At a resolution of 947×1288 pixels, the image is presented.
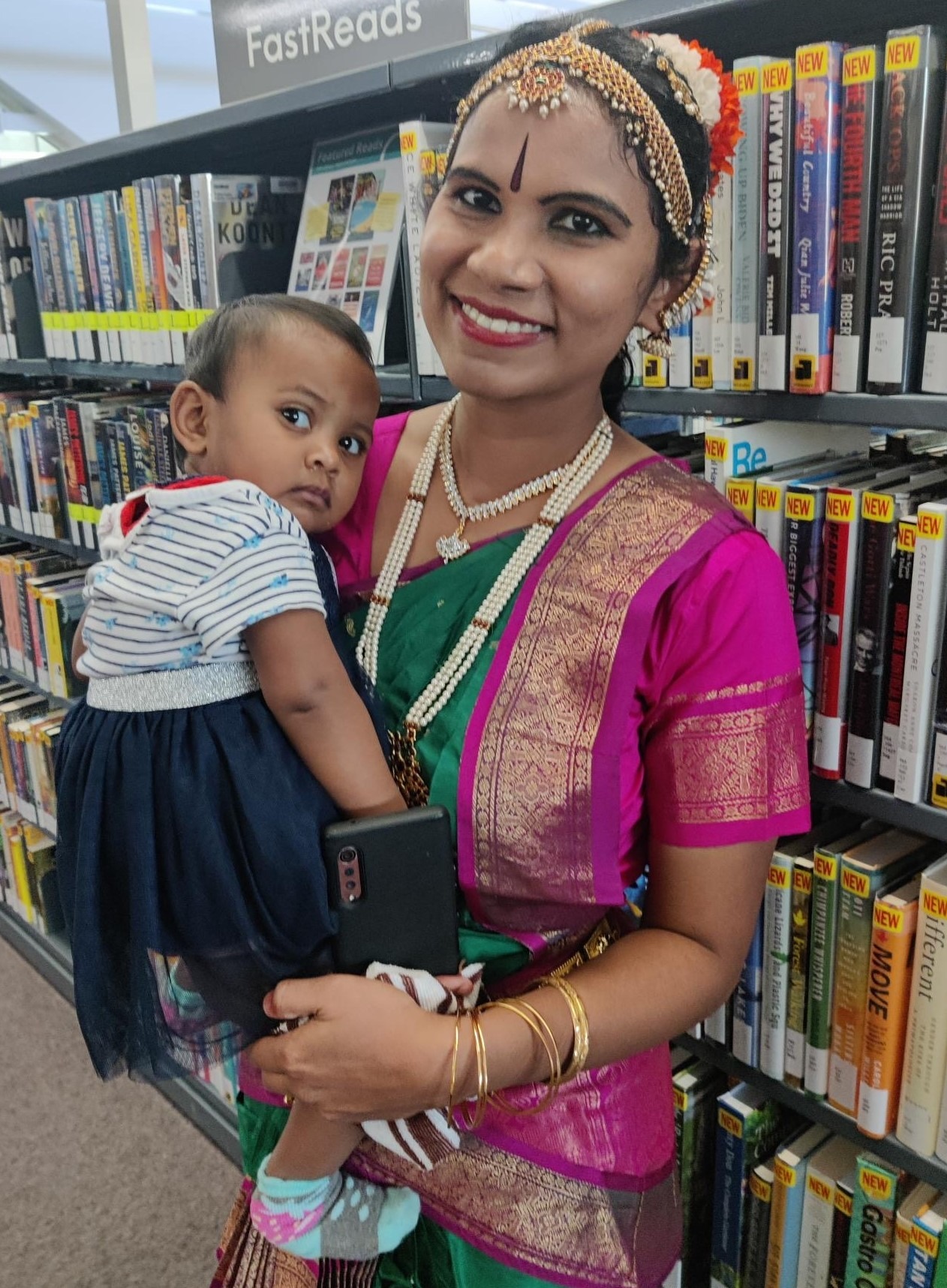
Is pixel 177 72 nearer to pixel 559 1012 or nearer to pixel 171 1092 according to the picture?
pixel 171 1092

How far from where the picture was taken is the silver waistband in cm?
89

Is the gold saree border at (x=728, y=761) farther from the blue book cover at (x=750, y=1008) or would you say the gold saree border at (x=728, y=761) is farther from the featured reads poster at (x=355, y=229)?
the featured reads poster at (x=355, y=229)

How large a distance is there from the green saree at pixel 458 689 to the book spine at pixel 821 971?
44cm

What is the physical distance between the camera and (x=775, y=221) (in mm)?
1053

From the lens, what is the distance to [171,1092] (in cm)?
220

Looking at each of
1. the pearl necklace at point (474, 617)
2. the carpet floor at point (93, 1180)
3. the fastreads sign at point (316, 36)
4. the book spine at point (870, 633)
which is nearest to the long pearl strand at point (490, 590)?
the pearl necklace at point (474, 617)

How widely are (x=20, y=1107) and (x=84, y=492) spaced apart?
1304 millimetres

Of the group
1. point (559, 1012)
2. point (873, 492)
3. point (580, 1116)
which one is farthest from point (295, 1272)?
point (873, 492)

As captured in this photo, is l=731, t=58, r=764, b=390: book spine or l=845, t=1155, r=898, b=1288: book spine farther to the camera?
l=845, t=1155, r=898, b=1288: book spine

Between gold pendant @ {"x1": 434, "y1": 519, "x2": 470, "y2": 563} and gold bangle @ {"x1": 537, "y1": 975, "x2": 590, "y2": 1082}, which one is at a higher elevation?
gold pendant @ {"x1": 434, "y1": 519, "x2": 470, "y2": 563}

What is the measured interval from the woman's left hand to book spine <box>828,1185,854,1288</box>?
0.74 metres

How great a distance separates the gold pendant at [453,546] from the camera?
3.24 feet

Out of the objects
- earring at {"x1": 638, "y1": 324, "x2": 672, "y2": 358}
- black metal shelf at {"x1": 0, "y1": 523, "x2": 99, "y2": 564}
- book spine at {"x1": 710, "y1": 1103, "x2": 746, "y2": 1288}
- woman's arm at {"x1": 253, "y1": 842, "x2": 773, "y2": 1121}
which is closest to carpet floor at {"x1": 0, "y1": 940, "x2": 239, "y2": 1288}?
book spine at {"x1": 710, "y1": 1103, "x2": 746, "y2": 1288}

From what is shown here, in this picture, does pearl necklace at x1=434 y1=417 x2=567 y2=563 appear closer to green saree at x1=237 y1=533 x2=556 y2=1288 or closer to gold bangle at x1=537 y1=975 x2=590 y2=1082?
green saree at x1=237 y1=533 x2=556 y2=1288
